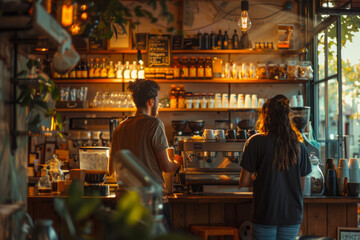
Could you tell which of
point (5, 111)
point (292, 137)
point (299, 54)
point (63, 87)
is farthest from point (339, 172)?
point (63, 87)

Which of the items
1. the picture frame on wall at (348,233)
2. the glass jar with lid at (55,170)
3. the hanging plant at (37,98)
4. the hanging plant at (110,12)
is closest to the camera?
the hanging plant at (110,12)

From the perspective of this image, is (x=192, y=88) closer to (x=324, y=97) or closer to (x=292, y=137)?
(x=324, y=97)

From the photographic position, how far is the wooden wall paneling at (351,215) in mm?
3943

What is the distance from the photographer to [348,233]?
3.90m

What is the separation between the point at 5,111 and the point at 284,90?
5810mm

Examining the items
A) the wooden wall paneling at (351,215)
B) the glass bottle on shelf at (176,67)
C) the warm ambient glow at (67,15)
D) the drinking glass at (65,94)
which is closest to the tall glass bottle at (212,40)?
the glass bottle on shelf at (176,67)

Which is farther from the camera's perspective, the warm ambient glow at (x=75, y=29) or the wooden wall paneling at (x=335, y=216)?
the wooden wall paneling at (x=335, y=216)

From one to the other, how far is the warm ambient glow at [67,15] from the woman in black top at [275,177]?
Answer: 1.48 meters

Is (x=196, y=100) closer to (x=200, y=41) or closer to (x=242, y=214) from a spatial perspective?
(x=200, y=41)

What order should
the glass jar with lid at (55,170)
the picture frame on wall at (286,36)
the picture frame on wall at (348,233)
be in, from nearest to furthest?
1. the picture frame on wall at (348,233)
2. the glass jar with lid at (55,170)
3. the picture frame on wall at (286,36)

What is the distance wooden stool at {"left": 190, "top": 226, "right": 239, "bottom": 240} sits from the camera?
3.72m

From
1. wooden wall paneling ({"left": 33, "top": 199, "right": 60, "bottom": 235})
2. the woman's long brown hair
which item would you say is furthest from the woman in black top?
wooden wall paneling ({"left": 33, "top": 199, "right": 60, "bottom": 235})

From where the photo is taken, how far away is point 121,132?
10.2 ft

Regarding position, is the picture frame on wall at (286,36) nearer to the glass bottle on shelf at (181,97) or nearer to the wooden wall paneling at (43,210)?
the glass bottle on shelf at (181,97)
